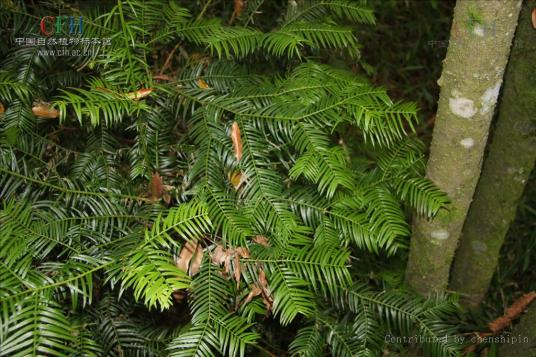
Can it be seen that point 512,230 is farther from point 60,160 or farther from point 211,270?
point 60,160

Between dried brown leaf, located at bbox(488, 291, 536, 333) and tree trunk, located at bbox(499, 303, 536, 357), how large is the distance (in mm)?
425

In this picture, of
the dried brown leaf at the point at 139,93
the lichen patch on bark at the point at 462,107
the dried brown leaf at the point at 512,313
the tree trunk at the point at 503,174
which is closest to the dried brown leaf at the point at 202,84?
the dried brown leaf at the point at 139,93

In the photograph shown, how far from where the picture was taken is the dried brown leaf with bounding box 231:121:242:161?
59.0 inches

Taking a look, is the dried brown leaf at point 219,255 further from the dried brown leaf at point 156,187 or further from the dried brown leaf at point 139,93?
the dried brown leaf at point 139,93

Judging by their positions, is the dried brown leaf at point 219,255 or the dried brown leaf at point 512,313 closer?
the dried brown leaf at point 219,255

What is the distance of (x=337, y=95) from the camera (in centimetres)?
149

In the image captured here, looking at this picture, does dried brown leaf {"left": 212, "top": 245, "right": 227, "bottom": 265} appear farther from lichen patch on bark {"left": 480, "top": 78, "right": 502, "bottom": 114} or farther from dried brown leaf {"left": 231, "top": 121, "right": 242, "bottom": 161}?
lichen patch on bark {"left": 480, "top": 78, "right": 502, "bottom": 114}

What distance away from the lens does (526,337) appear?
1681mm

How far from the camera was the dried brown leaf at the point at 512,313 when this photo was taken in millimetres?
2156

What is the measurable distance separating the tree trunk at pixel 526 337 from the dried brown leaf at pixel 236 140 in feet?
4.19

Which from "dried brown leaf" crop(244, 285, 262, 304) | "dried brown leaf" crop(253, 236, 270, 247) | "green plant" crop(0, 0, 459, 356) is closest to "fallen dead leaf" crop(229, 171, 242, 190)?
"green plant" crop(0, 0, 459, 356)

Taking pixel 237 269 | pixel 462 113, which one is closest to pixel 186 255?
pixel 237 269

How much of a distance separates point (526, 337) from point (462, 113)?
2.95ft

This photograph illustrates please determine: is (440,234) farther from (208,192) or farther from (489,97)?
(208,192)
